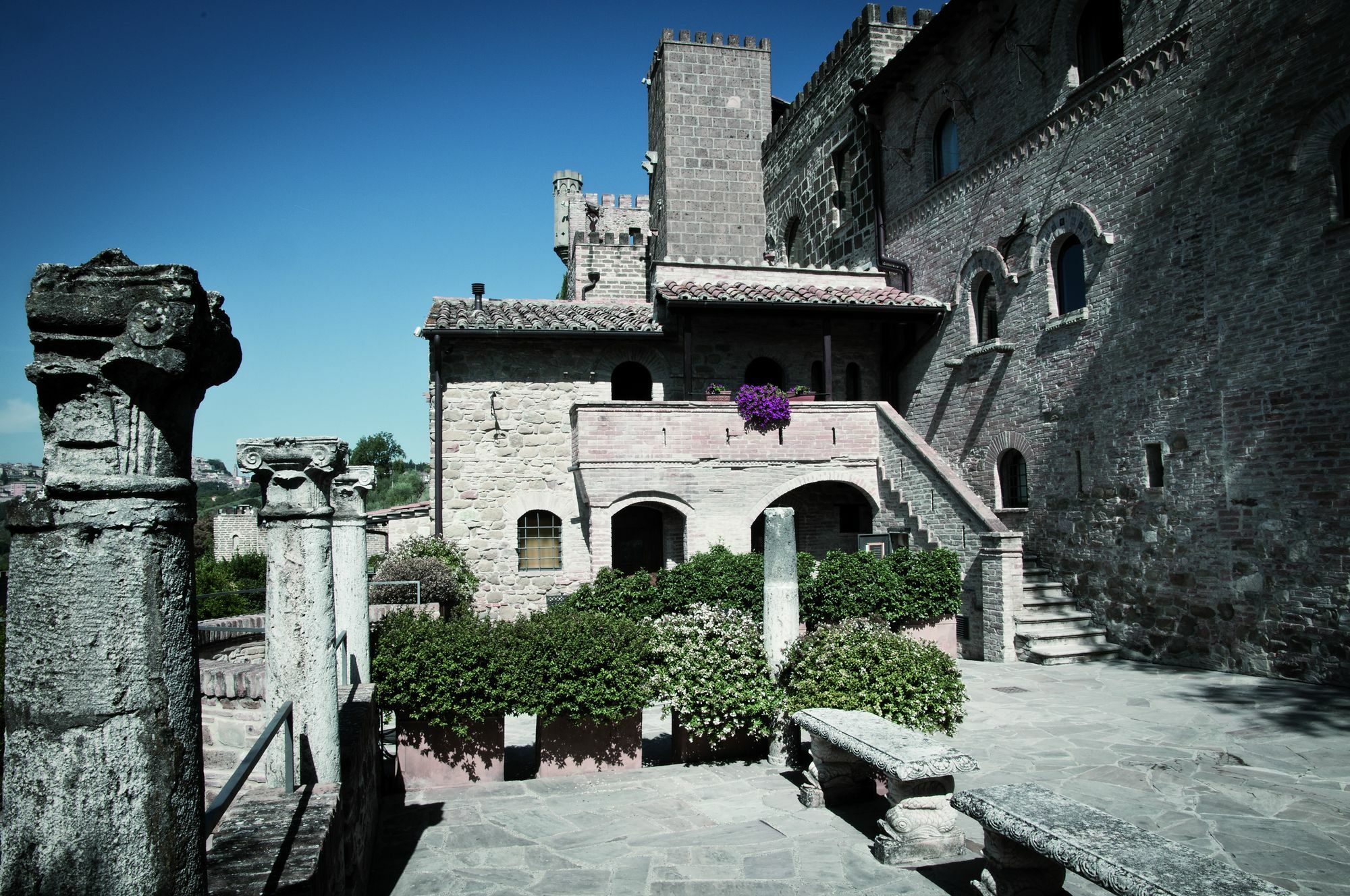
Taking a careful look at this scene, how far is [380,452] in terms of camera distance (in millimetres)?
56219

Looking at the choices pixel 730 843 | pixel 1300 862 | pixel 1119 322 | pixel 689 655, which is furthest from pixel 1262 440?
pixel 730 843

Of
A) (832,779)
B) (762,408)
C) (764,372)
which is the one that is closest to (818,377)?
(764,372)

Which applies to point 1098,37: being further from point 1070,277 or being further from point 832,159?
point 832,159

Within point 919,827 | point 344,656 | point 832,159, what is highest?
point 832,159

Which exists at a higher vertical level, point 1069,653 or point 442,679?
point 442,679

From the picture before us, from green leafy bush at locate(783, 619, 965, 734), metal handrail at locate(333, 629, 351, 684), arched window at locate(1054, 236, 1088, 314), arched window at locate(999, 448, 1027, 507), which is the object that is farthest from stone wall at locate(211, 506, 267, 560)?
green leafy bush at locate(783, 619, 965, 734)

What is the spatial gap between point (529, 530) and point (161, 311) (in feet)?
47.1

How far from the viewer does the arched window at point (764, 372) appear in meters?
17.5

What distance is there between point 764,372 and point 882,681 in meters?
11.3

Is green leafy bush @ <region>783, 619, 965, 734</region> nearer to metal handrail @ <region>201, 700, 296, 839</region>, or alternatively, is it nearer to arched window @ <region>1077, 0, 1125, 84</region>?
metal handrail @ <region>201, 700, 296, 839</region>

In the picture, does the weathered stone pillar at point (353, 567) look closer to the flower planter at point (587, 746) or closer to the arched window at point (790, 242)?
the flower planter at point (587, 746)

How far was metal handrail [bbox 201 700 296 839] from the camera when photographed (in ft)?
7.81

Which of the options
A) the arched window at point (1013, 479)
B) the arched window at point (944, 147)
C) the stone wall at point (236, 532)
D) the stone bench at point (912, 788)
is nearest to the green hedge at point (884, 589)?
the arched window at point (1013, 479)

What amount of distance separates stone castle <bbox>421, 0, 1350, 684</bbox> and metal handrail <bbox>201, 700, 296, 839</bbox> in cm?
983
